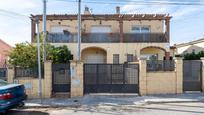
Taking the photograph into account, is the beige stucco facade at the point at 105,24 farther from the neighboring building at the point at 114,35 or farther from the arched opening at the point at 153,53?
the arched opening at the point at 153,53

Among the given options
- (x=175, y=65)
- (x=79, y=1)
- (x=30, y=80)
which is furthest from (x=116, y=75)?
(x=79, y=1)

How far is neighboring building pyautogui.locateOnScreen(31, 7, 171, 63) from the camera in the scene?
2302cm

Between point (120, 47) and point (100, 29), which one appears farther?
point (100, 29)

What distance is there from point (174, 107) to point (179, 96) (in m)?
2.76

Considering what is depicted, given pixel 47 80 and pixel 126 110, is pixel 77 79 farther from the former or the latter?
pixel 126 110

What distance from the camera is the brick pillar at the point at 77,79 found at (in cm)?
1354

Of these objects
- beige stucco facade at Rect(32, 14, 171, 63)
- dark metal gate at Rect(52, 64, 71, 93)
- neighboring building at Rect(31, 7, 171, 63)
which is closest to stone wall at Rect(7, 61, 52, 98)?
dark metal gate at Rect(52, 64, 71, 93)

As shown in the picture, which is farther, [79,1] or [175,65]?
[79,1]

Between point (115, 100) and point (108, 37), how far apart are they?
11397 mm

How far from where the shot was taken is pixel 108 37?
76.5 ft

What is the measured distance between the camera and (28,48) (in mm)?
14602

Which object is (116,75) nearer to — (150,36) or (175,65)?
(175,65)

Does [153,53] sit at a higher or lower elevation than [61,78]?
higher

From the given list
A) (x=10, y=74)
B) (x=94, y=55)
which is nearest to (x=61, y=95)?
(x=10, y=74)
